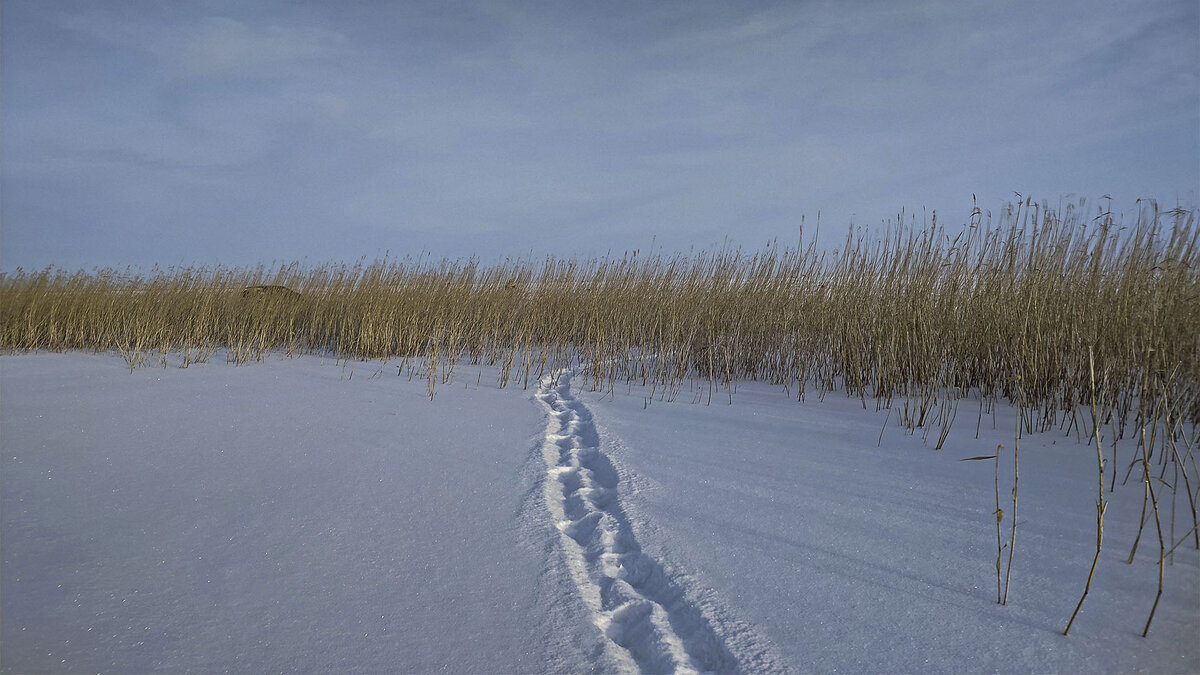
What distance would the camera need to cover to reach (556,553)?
1.52 meters

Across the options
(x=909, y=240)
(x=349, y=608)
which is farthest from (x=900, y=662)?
(x=909, y=240)

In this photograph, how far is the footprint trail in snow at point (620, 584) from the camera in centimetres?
112

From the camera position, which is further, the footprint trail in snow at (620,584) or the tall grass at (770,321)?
the tall grass at (770,321)

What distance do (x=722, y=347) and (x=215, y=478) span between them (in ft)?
10.6

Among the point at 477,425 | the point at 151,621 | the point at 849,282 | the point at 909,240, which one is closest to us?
the point at 151,621

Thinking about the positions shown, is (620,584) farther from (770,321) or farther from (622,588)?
(770,321)

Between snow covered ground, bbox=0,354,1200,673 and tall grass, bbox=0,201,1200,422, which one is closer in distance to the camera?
snow covered ground, bbox=0,354,1200,673

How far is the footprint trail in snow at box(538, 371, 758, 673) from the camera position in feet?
3.68

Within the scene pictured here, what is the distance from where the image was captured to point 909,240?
3.55 m

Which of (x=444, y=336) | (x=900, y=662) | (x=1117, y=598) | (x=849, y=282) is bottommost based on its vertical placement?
(x=900, y=662)

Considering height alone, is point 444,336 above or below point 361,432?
above

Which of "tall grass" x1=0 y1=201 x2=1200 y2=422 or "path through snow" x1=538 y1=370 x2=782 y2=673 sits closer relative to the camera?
"path through snow" x1=538 y1=370 x2=782 y2=673

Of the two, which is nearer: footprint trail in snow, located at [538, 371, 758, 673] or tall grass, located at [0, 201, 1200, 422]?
footprint trail in snow, located at [538, 371, 758, 673]

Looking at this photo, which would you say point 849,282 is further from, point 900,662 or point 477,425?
point 900,662
